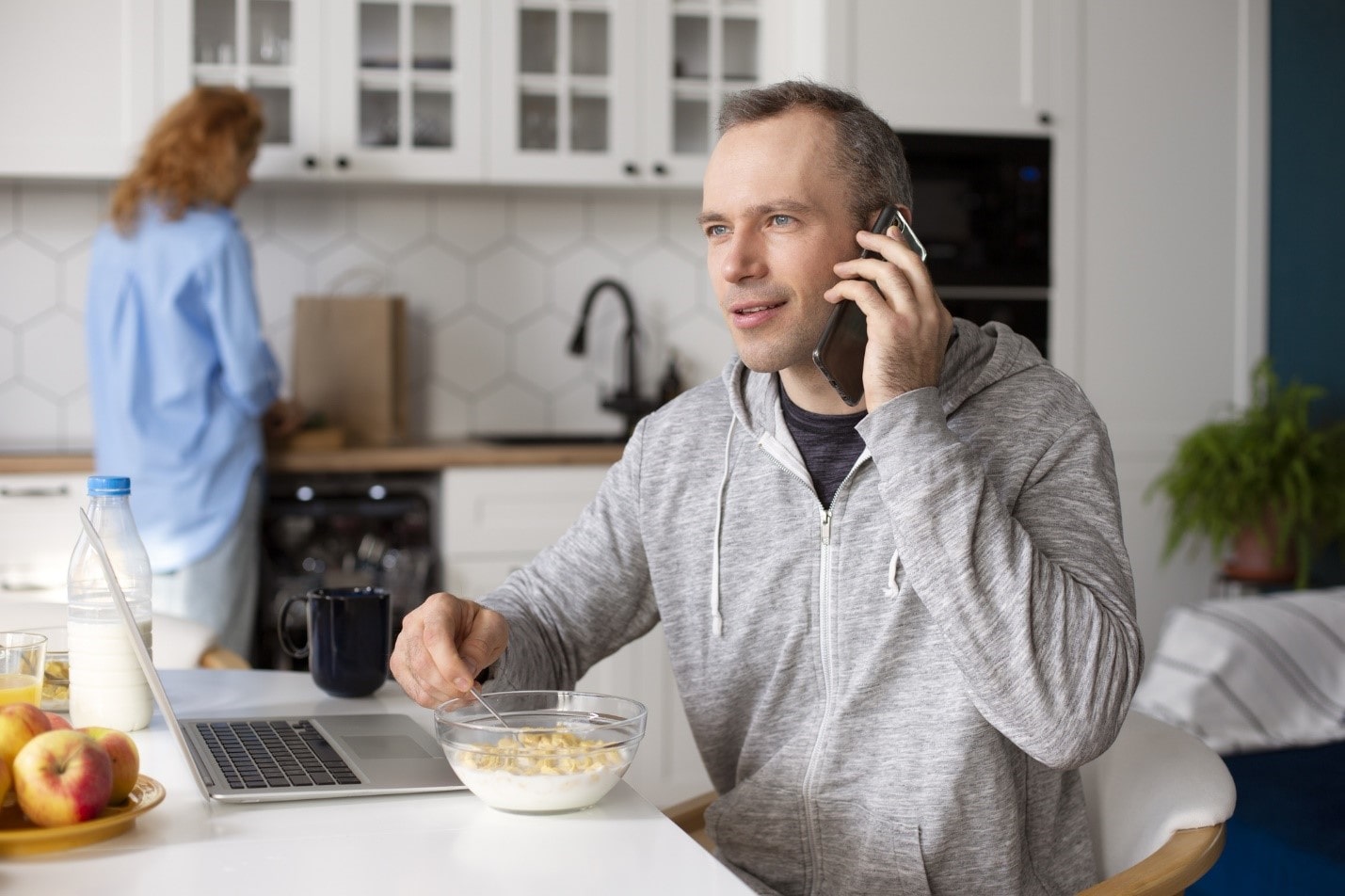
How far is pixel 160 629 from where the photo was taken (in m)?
1.66

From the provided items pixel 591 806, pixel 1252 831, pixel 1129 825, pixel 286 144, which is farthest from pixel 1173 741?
pixel 286 144

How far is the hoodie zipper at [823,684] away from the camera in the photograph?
54.2 inches

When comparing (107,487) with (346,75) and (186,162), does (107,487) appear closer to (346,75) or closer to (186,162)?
(186,162)

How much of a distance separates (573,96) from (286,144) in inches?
28.7

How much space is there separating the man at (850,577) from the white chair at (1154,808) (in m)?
0.03

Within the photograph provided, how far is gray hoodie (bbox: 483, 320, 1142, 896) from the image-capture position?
45.7 inches

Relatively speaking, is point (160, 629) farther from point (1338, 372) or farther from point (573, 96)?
point (1338, 372)

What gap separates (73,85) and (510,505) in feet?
4.73

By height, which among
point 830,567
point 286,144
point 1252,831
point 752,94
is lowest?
point 1252,831

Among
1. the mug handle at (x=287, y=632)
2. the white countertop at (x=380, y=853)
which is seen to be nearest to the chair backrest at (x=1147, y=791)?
the white countertop at (x=380, y=853)

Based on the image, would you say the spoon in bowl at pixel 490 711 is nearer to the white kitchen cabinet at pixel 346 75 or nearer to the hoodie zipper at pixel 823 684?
the hoodie zipper at pixel 823 684

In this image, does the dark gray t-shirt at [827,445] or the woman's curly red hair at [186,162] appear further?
the woman's curly red hair at [186,162]

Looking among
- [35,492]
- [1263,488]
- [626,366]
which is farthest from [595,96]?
[1263,488]

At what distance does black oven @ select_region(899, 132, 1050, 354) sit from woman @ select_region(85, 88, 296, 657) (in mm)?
1640
